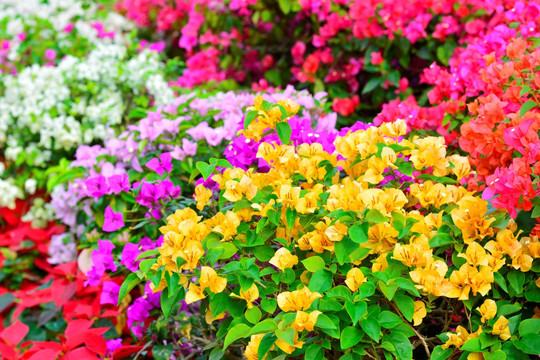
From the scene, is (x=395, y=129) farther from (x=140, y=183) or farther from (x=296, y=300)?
(x=140, y=183)

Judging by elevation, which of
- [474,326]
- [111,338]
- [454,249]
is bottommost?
[111,338]

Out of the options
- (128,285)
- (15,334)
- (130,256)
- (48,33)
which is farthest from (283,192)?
(48,33)

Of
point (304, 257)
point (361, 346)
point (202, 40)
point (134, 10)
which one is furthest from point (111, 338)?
point (134, 10)

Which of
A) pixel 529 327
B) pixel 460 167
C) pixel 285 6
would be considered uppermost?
pixel 285 6

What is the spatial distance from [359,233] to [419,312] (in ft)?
0.78

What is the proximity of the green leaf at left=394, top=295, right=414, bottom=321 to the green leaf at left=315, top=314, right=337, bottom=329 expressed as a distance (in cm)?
18

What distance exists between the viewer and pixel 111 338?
1.97 meters

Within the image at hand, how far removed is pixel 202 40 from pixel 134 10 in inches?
46.2

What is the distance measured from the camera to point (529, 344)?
113cm

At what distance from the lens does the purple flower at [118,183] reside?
6.14 feet

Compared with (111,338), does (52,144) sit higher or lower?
higher

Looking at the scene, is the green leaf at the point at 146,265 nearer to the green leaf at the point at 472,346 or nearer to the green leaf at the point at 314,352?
the green leaf at the point at 314,352

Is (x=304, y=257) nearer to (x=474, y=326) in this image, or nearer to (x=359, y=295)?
(x=359, y=295)

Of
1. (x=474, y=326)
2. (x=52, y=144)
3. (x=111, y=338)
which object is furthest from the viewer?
(x=52, y=144)
